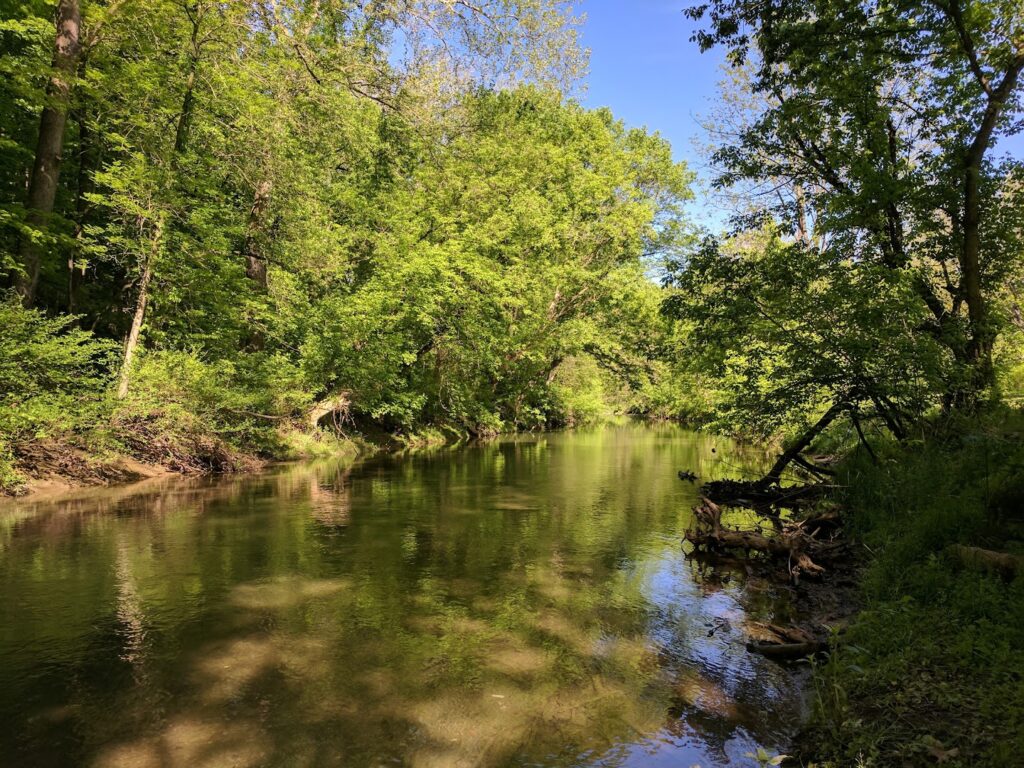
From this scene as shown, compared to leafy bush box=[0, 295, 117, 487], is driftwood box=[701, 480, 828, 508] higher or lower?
lower

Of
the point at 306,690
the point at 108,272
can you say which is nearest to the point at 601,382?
the point at 108,272

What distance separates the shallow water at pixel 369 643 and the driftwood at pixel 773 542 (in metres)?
0.62

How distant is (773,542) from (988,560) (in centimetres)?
359

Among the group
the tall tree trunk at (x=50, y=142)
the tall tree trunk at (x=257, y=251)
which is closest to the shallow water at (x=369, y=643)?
the tall tree trunk at (x=50, y=142)

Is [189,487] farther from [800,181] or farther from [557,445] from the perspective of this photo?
[557,445]

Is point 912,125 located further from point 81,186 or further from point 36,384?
point 81,186

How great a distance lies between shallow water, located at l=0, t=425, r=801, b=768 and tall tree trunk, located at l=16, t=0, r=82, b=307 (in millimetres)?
5865

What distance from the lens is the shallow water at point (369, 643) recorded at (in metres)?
4.36

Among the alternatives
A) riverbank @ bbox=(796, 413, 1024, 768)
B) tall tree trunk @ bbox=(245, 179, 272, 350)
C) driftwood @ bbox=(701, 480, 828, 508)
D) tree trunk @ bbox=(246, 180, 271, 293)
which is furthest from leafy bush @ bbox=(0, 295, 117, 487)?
riverbank @ bbox=(796, 413, 1024, 768)

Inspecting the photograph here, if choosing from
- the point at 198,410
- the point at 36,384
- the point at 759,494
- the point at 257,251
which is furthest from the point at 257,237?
the point at 759,494

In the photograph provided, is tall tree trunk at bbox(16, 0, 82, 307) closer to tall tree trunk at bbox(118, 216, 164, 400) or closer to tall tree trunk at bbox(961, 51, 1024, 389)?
tall tree trunk at bbox(118, 216, 164, 400)

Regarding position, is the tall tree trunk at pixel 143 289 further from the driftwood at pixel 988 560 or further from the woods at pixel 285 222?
the driftwood at pixel 988 560

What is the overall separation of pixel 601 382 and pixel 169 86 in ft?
114

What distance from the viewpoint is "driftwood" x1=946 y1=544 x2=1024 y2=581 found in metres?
5.14
